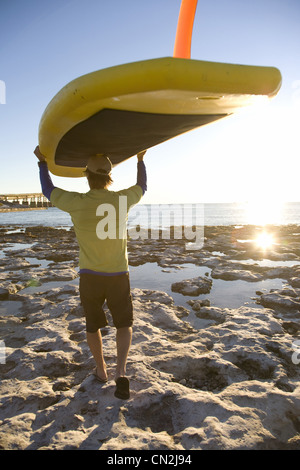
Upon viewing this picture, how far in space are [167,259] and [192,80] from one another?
24.8ft

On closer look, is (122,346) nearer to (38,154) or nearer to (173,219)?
(38,154)

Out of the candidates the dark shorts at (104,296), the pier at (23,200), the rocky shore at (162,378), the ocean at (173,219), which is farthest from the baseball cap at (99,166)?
the pier at (23,200)

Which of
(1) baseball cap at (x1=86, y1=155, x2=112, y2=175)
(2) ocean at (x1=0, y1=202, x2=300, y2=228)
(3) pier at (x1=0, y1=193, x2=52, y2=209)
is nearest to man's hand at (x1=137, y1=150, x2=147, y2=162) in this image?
(1) baseball cap at (x1=86, y1=155, x2=112, y2=175)

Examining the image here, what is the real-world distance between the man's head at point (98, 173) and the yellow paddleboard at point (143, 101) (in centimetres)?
35

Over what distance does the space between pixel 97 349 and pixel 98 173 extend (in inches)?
64.6

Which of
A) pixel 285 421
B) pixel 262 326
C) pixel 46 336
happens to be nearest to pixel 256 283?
pixel 262 326

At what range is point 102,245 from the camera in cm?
216

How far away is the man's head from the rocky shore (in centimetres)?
189

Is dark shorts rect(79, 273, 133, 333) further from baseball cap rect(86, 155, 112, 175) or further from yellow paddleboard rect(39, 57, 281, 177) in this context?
yellow paddleboard rect(39, 57, 281, 177)

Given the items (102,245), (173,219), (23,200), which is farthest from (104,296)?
(23,200)

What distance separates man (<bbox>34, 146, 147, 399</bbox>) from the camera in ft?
7.06

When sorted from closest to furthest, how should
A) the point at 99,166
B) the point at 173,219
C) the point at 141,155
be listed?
the point at 99,166 → the point at 141,155 → the point at 173,219

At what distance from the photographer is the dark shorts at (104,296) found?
86.1 inches

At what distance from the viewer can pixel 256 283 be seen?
→ 6.05 m
